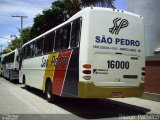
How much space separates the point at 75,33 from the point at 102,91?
94.4 inches

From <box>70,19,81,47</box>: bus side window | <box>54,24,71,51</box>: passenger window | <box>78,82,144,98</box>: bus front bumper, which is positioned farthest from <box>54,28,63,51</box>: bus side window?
<box>78,82,144,98</box>: bus front bumper

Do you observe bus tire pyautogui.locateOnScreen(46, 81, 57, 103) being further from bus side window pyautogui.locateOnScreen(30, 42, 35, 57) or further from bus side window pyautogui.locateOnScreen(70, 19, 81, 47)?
bus side window pyautogui.locateOnScreen(30, 42, 35, 57)

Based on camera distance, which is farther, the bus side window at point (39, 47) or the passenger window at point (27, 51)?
the passenger window at point (27, 51)

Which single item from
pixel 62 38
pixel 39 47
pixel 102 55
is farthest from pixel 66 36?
pixel 39 47

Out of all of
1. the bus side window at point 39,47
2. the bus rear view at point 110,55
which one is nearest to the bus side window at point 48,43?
the bus side window at point 39,47

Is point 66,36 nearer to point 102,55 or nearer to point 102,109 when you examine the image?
point 102,55

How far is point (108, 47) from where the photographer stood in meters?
11.2

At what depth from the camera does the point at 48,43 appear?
15.8 meters

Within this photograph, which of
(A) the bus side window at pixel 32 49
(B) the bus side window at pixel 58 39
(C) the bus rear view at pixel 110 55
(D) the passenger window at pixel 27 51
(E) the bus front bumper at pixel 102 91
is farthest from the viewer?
(D) the passenger window at pixel 27 51

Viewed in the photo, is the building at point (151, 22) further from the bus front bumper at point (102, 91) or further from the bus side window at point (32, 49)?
the bus front bumper at point (102, 91)

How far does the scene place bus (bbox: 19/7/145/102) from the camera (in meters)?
10.9

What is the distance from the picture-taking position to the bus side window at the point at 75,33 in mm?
11539

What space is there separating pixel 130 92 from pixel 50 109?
322 cm

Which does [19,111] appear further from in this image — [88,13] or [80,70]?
[88,13]
